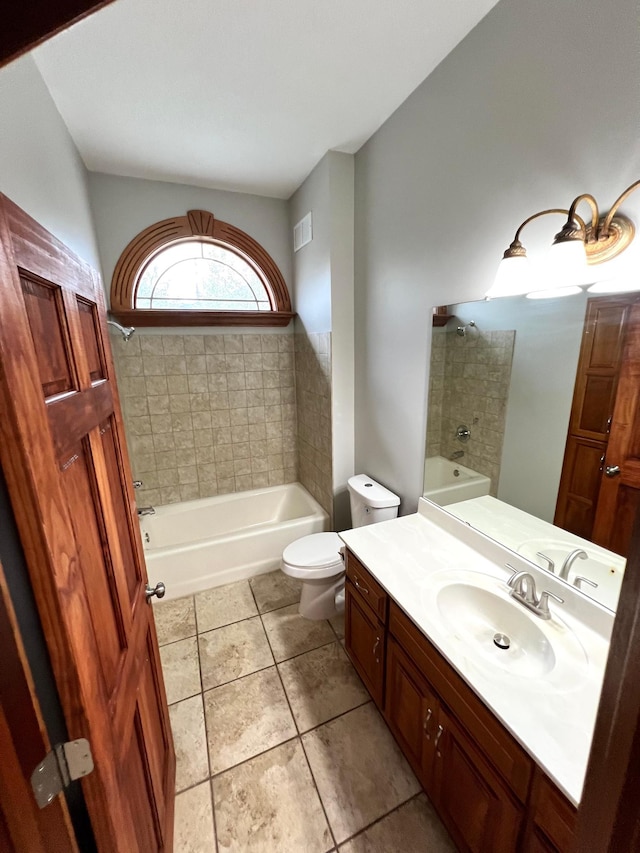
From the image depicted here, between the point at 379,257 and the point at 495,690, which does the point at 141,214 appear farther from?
the point at 495,690

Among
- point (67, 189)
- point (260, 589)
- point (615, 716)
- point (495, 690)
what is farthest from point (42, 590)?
point (260, 589)

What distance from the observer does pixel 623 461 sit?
1021 mm

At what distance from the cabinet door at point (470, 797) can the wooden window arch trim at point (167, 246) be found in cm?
268

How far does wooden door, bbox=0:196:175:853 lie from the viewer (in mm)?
471

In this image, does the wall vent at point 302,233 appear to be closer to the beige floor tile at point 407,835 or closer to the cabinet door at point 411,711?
the cabinet door at point 411,711

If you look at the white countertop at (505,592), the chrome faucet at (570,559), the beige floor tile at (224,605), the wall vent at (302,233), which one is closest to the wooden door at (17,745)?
the white countertop at (505,592)

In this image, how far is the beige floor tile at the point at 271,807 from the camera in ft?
3.87

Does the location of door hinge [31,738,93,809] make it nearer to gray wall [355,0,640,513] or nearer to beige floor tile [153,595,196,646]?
gray wall [355,0,640,513]

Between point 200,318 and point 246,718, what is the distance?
2.52m

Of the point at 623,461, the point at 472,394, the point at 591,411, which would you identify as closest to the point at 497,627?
the point at 623,461

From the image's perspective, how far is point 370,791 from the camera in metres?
1.31

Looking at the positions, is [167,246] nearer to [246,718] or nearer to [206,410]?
[206,410]

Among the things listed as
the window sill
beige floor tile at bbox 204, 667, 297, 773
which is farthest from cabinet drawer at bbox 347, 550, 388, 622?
the window sill

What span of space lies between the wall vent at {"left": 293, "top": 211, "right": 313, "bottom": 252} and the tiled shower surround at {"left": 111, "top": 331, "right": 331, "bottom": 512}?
2.34 feet
